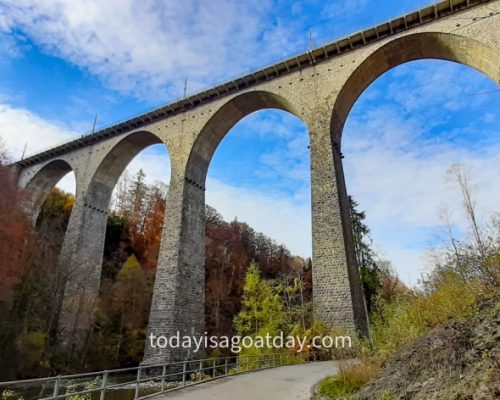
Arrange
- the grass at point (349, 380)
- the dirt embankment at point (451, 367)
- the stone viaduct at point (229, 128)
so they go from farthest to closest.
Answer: the stone viaduct at point (229, 128)
the grass at point (349, 380)
the dirt embankment at point (451, 367)

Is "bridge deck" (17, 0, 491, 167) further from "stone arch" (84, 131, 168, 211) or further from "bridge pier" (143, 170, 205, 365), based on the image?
"bridge pier" (143, 170, 205, 365)

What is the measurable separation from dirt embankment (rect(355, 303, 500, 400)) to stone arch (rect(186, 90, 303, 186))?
11.6 m

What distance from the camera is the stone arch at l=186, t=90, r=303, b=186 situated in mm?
15062

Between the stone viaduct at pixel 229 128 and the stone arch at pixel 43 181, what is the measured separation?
213 cm

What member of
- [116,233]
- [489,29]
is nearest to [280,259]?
[116,233]

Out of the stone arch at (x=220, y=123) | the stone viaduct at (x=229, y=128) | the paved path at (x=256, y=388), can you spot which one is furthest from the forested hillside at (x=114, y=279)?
the paved path at (x=256, y=388)

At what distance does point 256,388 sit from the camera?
6.28 meters

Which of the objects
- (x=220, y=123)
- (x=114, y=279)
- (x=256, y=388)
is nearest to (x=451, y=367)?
(x=256, y=388)

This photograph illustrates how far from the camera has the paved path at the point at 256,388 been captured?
557 centimetres

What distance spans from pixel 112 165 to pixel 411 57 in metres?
14.8

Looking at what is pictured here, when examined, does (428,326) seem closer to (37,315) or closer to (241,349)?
(241,349)

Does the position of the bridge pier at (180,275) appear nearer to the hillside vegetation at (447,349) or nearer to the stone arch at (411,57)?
the stone arch at (411,57)

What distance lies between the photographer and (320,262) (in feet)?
35.3

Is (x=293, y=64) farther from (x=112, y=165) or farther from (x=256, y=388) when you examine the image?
(x=256, y=388)
